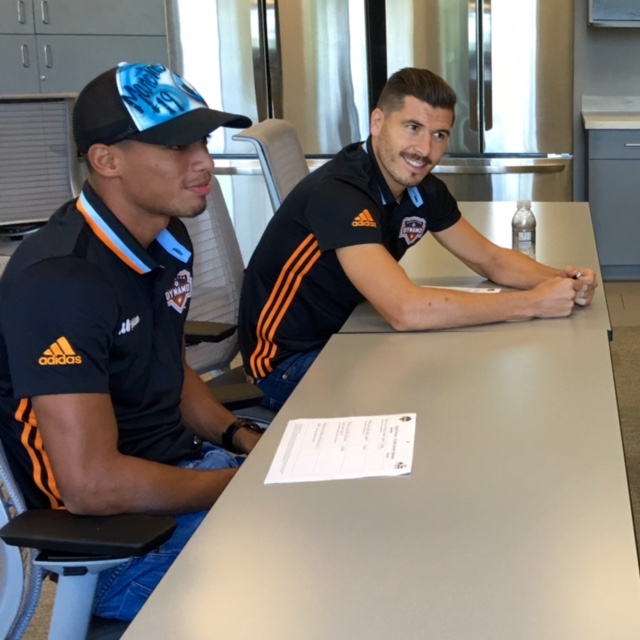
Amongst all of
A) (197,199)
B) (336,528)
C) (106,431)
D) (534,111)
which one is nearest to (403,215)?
(197,199)

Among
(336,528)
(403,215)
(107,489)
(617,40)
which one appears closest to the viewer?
(336,528)

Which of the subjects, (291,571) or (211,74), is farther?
(211,74)

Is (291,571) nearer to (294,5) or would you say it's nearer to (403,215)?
(403,215)

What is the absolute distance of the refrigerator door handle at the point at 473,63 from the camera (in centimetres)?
490

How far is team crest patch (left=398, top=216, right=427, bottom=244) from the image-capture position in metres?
2.40

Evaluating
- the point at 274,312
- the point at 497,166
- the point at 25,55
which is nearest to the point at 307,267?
the point at 274,312

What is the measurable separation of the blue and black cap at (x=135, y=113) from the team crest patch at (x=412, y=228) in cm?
94

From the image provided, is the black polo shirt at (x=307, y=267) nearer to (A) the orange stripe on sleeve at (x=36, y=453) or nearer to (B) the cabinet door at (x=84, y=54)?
(A) the orange stripe on sleeve at (x=36, y=453)

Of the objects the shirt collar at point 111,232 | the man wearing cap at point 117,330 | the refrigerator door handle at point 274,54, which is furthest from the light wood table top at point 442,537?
the refrigerator door handle at point 274,54

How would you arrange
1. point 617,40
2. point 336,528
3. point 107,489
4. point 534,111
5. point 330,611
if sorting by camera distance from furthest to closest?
point 617,40
point 534,111
point 107,489
point 336,528
point 330,611

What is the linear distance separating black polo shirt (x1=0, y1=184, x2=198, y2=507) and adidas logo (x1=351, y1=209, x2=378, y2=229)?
19.2 inches

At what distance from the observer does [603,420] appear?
143cm

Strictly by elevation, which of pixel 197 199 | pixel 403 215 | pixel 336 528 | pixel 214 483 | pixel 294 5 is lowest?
pixel 214 483

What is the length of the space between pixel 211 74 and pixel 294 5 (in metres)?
0.57
